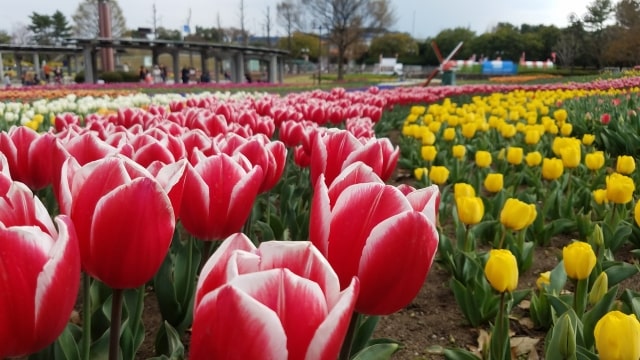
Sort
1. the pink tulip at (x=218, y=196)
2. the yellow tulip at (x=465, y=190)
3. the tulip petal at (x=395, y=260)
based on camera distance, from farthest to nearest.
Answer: the yellow tulip at (x=465, y=190), the pink tulip at (x=218, y=196), the tulip petal at (x=395, y=260)

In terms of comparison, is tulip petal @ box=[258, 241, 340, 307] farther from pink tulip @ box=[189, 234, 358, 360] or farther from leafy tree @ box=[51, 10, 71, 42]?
leafy tree @ box=[51, 10, 71, 42]

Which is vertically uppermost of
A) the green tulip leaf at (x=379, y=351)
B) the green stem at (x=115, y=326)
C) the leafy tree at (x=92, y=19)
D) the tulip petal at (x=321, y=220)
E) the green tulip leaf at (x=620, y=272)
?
the leafy tree at (x=92, y=19)

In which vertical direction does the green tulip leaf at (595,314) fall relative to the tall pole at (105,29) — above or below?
below

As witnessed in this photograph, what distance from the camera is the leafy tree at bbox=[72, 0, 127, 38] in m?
71.2

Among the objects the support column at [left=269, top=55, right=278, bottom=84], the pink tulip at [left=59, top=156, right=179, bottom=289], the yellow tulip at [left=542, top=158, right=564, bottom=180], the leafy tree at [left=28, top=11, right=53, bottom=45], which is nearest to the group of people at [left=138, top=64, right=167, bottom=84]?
the support column at [left=269, top=55, right=278, bottom=84]

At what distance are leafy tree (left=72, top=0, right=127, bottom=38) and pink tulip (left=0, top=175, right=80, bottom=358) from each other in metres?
76.2

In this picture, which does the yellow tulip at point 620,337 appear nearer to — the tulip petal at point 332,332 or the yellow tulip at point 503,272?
the yellow tulip at point 503,272

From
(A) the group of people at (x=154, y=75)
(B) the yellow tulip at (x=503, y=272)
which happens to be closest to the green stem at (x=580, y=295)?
(B) the yellow tulip at (x=503, y=272)

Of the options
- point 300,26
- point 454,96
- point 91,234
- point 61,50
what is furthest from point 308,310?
point 300,26

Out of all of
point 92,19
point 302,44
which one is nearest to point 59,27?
point 92,19

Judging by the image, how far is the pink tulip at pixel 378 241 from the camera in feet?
2.76

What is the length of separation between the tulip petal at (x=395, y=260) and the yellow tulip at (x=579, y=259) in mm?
992

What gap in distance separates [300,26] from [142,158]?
62308 mm

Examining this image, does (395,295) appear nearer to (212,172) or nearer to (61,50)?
(212,172)
